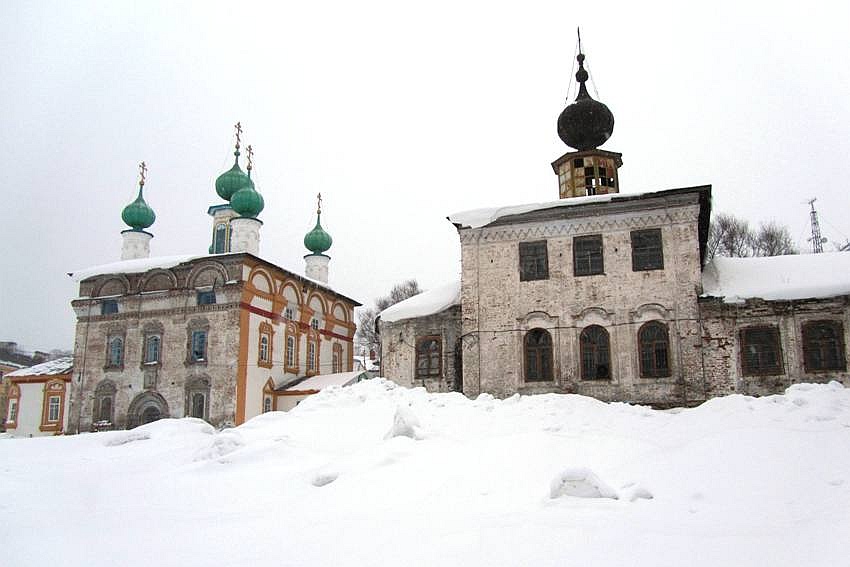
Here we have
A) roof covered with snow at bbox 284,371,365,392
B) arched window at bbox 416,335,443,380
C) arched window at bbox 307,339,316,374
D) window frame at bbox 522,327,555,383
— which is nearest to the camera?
window frame at bbox 522,327,555,383

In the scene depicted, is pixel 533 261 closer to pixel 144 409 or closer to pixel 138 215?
pixel 144 409

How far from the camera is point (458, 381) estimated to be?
60.0 ft

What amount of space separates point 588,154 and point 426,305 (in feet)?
24.0

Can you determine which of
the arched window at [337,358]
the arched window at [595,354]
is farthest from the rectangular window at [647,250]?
the arched window at [337,358]

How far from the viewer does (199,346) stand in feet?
86.2

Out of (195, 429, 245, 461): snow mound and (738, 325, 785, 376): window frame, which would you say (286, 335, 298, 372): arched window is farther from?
(195, 429, 245, 461): snow mound

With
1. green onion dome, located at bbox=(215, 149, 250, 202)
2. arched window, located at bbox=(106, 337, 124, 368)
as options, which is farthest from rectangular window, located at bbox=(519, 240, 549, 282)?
green onion dome, located at bbox=(215, 149, 250, 202)

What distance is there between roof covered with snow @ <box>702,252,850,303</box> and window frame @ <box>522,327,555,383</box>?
3.92 metres

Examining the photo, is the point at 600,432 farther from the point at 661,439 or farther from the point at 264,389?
the point at 264,389

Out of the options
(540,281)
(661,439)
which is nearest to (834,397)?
(661,439)

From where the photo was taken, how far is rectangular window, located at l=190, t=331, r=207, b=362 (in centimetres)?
2608

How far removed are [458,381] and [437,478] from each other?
10.4 meters

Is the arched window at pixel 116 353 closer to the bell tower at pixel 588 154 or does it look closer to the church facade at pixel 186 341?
the church facade at pixel 186 341

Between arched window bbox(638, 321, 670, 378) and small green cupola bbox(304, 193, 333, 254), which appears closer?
arched window bbox(638, 321, 670, 378)
